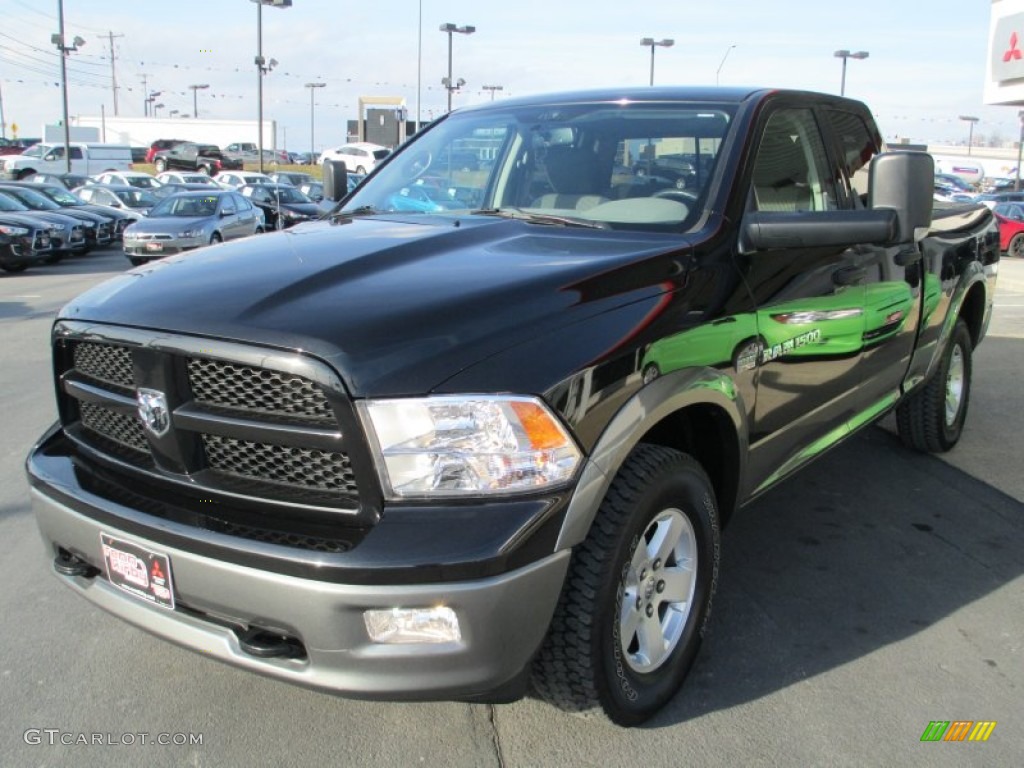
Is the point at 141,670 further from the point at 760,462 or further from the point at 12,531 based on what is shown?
the point at 760,462

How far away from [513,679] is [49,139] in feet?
260

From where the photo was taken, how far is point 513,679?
2217mm

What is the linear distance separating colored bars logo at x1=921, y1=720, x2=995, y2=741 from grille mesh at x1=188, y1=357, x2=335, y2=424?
6.61ft

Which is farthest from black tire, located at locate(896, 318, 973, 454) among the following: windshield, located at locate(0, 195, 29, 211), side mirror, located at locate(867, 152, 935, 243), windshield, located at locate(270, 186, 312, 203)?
windshield, located at locate(270, 186, 312, 203)

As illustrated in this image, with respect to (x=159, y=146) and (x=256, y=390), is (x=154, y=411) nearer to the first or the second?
(x=256, y=390)

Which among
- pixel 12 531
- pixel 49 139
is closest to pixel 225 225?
pixel 12 531

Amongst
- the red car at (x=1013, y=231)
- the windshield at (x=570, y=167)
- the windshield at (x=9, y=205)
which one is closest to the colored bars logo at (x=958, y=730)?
the windshield at (x=570, y=167)

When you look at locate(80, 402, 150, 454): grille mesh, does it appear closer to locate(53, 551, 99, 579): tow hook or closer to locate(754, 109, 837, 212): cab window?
locate(53, 551, 99, 579): tow hook

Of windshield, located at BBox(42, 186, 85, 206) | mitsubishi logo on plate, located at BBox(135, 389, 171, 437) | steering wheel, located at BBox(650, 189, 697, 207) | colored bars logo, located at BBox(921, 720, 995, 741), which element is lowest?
colored bars logo, located at BBox(921, 720, 995, 741)

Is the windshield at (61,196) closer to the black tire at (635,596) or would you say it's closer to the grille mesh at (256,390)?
the grille mesh at (256,390)

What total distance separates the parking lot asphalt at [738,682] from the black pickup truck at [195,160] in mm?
48562

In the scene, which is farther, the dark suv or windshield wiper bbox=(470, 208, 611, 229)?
the dark suv

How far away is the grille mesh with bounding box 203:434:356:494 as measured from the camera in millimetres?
2205

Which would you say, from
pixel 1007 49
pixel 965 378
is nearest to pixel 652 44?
pixel 1007 49
